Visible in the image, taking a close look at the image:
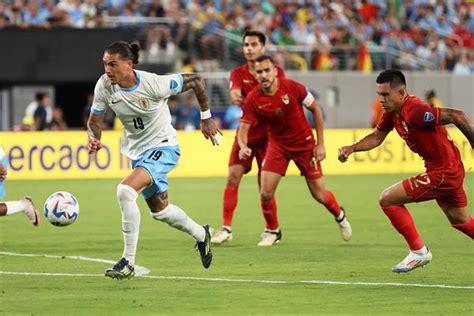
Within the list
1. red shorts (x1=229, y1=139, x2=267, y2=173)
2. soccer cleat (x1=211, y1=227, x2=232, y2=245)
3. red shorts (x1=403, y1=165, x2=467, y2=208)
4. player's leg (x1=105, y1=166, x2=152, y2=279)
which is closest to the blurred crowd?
red shorts (x1=229, y1=139, x2=267, y2=173)

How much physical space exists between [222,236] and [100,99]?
3409mm

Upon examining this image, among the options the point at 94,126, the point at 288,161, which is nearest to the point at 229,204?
the point at 288,161

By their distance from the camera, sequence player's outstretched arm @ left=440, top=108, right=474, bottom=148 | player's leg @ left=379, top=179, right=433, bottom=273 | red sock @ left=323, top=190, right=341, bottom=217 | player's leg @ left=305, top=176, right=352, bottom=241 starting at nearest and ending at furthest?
1. player's outstretched arm @ left=440, top=108, right=474, bottom=148
2. player's leg @ left=379, top=179, right=433, bottom=273
3. player's leg @ left=305, top=176, right=352, bottom=241
4. red sock @ left=323, top=190, right=341, bottom=217

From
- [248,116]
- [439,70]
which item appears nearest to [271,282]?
[248,116]

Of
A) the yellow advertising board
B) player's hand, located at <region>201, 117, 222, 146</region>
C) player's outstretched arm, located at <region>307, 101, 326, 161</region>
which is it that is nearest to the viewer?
player's hand, located at <region>201, 117, 222, 146</region>

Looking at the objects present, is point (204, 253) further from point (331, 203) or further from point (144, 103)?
point (331, 203)

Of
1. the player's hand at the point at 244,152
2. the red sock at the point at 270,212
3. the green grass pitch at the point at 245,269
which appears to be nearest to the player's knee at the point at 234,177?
the red sock at the point at 270,212

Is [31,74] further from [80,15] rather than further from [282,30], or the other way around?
[282,30]

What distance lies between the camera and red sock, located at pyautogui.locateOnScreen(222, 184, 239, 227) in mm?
14680

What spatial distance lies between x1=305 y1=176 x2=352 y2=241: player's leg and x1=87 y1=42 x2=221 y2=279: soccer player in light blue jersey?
2763mm

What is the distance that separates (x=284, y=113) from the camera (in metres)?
13.9

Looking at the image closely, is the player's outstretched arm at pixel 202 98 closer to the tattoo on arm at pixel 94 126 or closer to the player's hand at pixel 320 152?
the tattoo on arm at pixel 94 126

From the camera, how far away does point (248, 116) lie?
46.1ft

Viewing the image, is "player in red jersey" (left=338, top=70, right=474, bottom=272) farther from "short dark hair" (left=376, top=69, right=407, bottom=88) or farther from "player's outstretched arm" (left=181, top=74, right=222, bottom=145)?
"player's outstretched arm" (left=181, top=74, right=222, bottom=145)
